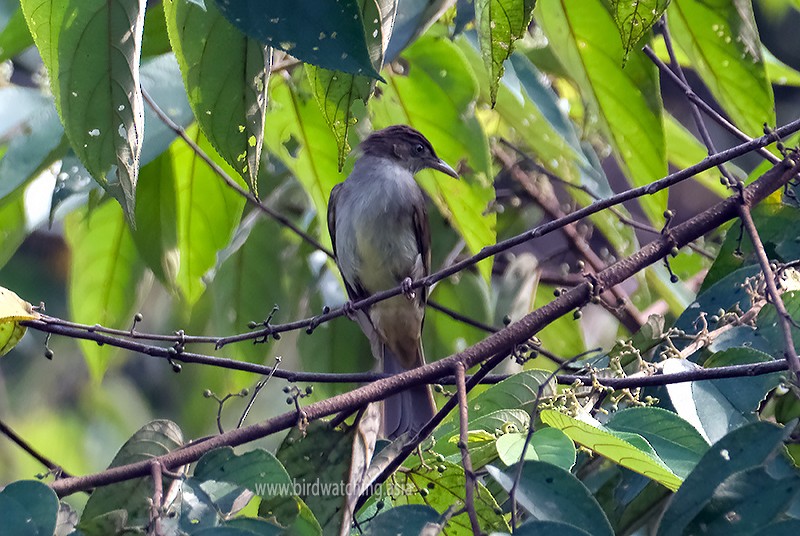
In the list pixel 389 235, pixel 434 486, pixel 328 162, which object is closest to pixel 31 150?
pixel 328 162

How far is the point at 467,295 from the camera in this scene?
13.8 ft

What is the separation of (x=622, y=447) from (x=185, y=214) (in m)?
2.18

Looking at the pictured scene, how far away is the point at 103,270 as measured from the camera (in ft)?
12.1

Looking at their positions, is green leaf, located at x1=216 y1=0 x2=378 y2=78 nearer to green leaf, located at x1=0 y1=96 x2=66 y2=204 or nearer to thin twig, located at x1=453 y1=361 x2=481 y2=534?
thin twig, located at x1=453 y1=361 x2=481 y2=534

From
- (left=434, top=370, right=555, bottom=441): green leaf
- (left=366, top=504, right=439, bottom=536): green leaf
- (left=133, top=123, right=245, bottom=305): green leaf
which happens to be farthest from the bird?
(left=366, top=504, right=439, bottom=536): green leaf

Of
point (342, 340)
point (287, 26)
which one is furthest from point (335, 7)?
point (342, 340)

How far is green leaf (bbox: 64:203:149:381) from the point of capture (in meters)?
3.68

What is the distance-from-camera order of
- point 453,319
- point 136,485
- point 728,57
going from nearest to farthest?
1. point 136,485
2. point 728,57
3. point 453,319

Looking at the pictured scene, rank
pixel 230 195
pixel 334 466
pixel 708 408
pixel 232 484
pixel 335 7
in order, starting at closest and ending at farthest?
pixel 335 7 < pixel 232 484 < pixel 708 408 < pixel 334 466 < pixel 230 195

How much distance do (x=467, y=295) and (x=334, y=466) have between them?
2.04m

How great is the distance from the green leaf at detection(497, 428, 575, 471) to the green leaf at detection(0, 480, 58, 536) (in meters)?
0.76

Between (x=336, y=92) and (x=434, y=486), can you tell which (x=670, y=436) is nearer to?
Answer: (x=434, y=486)

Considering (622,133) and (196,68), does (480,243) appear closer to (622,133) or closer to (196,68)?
(622,133)

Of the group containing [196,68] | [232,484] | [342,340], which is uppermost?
[196,68]
